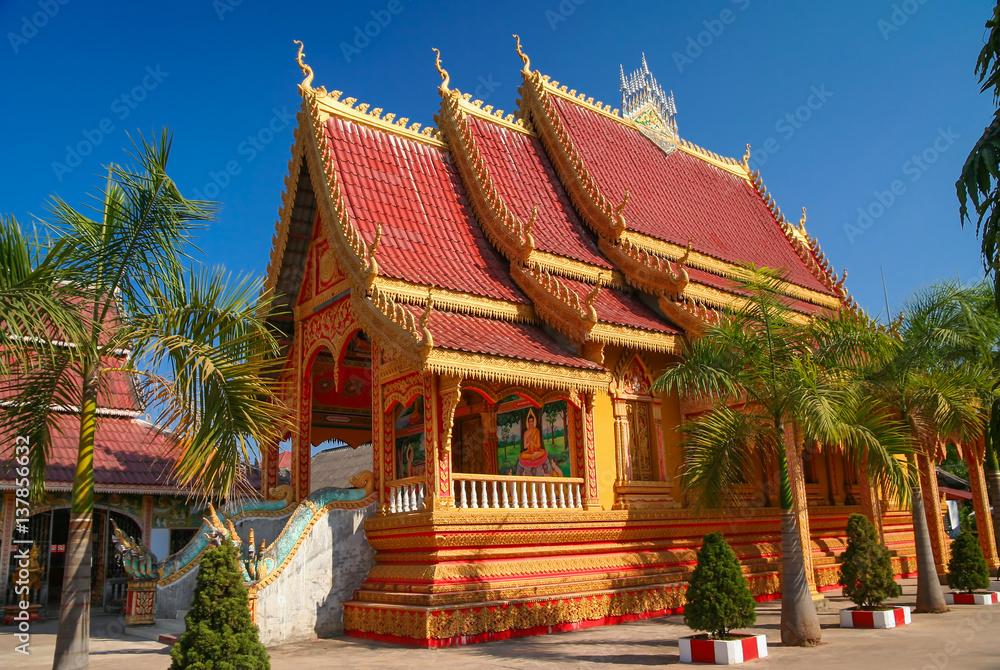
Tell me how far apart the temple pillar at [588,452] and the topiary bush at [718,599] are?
12.2ft

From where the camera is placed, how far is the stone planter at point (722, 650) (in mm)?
7695

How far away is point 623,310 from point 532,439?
8.52 ft

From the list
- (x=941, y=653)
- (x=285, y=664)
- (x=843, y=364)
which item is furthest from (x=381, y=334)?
(x=941, y=653)

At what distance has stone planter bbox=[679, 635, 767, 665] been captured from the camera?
7.70 metres

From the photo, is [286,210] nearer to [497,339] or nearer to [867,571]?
[497,339]

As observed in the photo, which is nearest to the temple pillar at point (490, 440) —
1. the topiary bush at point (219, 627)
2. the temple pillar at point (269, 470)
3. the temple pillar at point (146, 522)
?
the temple pillar at point (269, 470)

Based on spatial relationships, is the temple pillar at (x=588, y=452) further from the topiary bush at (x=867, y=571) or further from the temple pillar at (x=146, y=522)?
the temple pillar at (x=146, y=522)

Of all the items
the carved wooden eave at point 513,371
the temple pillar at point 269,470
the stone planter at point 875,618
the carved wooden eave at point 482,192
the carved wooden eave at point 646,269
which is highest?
the carved wooden eave at point 482,192

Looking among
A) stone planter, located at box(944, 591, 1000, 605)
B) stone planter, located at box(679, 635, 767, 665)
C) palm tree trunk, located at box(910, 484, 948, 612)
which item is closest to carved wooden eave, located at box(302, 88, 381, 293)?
stone planter, located at box(679, 635, 767, 665)

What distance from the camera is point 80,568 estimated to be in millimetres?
6238

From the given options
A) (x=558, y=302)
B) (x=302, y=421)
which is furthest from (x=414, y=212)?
(x=302, y=421)

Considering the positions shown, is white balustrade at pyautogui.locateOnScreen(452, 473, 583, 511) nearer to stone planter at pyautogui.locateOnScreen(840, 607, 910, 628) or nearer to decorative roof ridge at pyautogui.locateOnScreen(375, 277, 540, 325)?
decorative roof ridge at pyautogui.locateOnScreen(375, 277, 540, 325)

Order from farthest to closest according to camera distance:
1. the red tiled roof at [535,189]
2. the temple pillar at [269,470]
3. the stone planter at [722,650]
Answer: the temple pillar at [269,470]
the red tiled roof at [535,189]
the stone planter at [722,650]

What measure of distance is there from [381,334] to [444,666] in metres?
4.40
